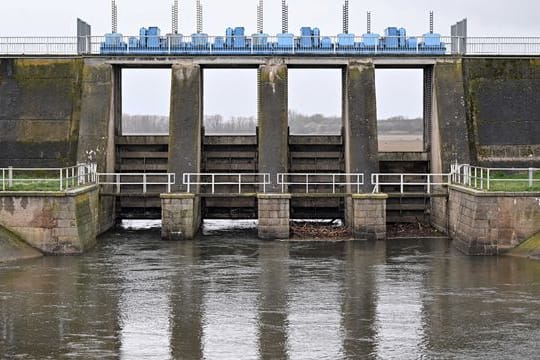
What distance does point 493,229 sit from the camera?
103 feet

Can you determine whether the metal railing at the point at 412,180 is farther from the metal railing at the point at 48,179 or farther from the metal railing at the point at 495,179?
the metal railing at the point at 48,179

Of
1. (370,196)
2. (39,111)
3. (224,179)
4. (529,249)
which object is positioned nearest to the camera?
(529,249)

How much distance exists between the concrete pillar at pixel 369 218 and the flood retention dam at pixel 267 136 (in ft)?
2.49

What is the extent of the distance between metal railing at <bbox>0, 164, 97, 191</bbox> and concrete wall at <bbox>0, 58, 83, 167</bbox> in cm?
57

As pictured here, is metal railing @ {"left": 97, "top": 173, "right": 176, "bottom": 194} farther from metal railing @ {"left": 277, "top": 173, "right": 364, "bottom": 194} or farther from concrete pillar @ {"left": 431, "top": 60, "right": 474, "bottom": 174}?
concrete pillar @ {"left": 431, "top": 60, "right": 474, "bottom": 174}

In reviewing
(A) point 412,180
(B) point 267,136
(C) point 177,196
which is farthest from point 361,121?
(C) point 177,196

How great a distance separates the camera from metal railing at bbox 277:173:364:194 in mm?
36875

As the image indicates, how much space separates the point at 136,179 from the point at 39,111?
4.85 m

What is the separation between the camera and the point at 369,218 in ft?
116

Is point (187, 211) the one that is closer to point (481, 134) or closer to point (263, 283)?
point (263, 283)

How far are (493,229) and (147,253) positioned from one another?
36.8 ft

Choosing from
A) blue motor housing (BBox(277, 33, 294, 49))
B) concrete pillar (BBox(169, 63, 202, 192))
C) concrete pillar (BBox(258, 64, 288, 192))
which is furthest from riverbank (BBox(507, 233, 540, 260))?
blue motor housing (BBox(277, 33, 294, 49))

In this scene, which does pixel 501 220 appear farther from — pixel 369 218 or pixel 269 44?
pixel 269 44

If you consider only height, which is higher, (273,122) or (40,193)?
(273,122)
